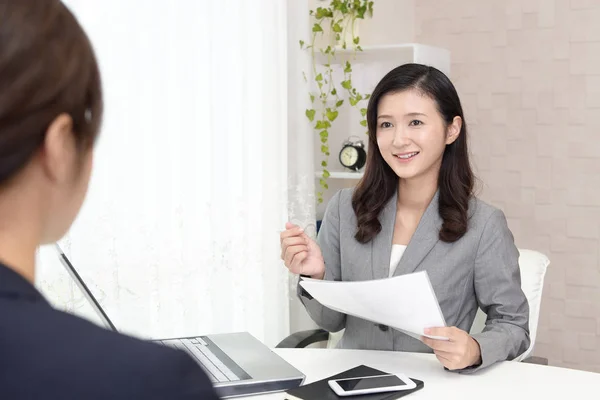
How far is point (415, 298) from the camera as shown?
1.60 metres

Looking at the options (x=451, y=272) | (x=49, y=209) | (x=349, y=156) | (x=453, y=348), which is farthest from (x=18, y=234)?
(x=349, y=156)

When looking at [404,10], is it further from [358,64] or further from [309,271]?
[309,271]

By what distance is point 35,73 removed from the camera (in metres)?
0.62

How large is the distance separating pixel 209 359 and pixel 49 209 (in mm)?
1054

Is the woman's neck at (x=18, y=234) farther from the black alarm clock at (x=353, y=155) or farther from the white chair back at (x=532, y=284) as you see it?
the black alarm clock at (x=353, y=155)

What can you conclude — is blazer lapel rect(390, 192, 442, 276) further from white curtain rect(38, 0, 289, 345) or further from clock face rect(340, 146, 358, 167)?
clock face rect(340, 146, 358, 167)

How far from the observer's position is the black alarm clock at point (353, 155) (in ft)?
10.5

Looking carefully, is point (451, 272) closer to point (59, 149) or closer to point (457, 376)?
point (457, 376)

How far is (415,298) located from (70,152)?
1.04 m

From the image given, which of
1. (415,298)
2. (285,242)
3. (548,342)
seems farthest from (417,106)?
(548,342)

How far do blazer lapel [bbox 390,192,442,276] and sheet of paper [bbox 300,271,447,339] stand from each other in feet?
1.35

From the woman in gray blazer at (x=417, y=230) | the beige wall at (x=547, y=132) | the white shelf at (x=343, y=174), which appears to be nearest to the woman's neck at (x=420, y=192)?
the woman in gray blazer at (x=417, y=230)

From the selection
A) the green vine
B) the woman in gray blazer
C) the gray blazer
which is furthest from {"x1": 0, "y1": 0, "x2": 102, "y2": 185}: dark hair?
the green vine

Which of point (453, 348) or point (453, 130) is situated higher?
point (453, 130)
